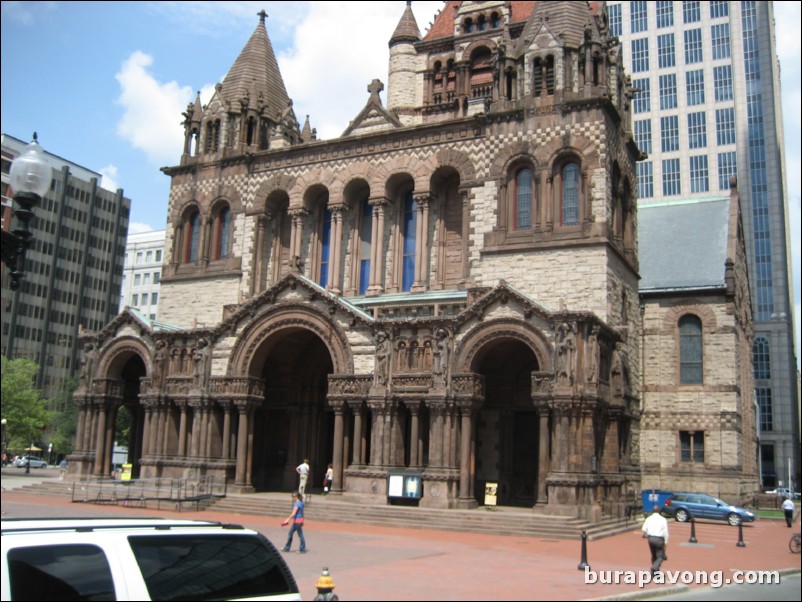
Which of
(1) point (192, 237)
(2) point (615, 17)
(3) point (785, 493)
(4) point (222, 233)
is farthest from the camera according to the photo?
(2) point (615, 17)

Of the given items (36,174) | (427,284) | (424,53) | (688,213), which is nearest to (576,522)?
(427,284)

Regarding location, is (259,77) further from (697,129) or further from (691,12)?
(691,12)

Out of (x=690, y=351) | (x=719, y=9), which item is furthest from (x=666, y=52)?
(x=690, y=351)

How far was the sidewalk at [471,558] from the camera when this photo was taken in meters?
16.1

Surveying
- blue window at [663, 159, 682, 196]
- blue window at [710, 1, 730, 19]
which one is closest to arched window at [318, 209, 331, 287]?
blue window at [663, 159, 682, 196]

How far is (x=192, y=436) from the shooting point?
3756 centimetres

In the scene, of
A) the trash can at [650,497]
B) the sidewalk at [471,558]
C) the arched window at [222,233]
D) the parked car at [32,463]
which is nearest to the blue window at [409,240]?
the arched window at [222,233]

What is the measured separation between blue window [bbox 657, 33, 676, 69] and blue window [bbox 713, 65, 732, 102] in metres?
5.57

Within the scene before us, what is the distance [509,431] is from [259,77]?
79.8ft

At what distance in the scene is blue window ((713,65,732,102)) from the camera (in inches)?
4082

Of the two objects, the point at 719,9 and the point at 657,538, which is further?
the point at 719,9

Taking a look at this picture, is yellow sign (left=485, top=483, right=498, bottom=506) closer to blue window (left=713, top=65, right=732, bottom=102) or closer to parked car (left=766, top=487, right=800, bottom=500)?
parked car (left=766, top=487, right=800, bottom=500)

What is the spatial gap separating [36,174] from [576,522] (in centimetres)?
2208

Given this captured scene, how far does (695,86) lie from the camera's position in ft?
346
